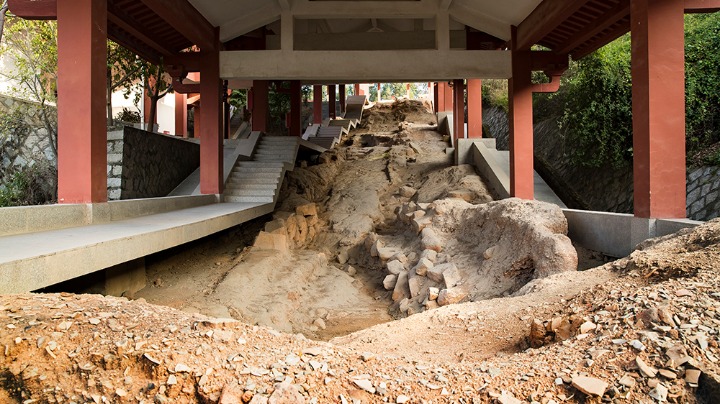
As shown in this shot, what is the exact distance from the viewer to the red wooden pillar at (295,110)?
1584 centimetres

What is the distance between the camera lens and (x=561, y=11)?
7227 millimetres

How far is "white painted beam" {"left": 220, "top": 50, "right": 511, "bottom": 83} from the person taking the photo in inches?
360

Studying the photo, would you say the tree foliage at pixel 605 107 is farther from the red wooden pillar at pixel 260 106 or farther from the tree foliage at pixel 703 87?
the red wooden pillar at pixel 260 106

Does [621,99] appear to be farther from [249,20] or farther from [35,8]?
[35,8]

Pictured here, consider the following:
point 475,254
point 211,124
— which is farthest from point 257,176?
point 475,254

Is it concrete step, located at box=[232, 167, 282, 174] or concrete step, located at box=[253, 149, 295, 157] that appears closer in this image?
concrete step, located at box=[232, 167, 282, 174]

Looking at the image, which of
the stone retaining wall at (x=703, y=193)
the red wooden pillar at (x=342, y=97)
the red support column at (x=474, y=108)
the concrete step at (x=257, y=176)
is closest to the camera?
the stone retaining wall at (x=703, y=193)

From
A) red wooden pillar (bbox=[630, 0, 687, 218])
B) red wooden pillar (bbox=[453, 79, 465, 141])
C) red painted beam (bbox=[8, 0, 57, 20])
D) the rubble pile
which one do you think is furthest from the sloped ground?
red wooden pillar (bbox=[453, 79, 465, 141])

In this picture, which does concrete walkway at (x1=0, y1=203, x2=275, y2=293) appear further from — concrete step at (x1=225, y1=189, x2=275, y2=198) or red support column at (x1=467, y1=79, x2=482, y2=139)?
red support column at (x1=467, y1=79, x2=482, y2=139)

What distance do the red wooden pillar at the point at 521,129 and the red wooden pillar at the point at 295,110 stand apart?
26.5ft

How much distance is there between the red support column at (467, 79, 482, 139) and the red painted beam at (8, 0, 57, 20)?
9.87m

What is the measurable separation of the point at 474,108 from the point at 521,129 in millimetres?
3509

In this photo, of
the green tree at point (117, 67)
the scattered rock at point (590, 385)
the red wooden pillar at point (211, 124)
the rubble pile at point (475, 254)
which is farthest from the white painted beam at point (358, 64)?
the scattered rock at point (590, 385)

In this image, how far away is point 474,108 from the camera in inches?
510
